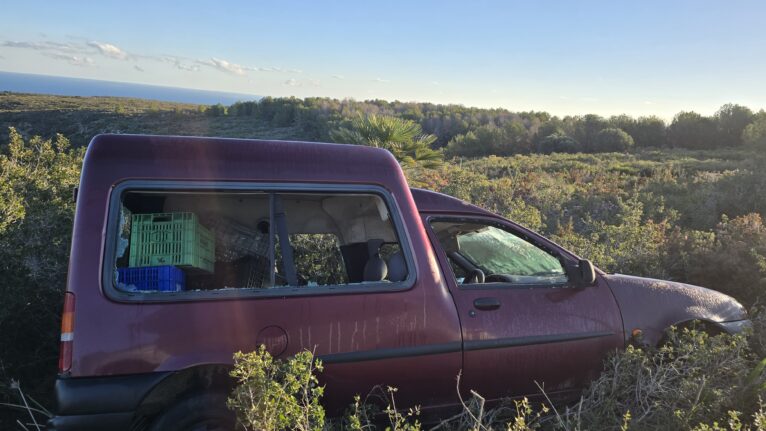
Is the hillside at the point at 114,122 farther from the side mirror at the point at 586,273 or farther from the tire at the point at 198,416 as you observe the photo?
the side mirror at the point at 586,273

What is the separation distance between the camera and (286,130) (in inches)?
1727

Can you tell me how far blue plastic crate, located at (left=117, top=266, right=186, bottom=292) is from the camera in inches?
107

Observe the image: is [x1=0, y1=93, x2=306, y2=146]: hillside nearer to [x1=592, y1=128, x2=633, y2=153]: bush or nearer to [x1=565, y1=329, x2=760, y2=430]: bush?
[x1=592, y1=128, x2=633, y2=153]: bush

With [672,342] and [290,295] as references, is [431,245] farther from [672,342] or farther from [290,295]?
[672,342]

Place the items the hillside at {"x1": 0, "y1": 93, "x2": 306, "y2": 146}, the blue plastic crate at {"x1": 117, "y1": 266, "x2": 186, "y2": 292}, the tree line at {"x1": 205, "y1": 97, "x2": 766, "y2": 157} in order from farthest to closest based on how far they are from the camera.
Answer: the tree line at {"x1": 205, "y1": 97, "x2": 766, "y2": 157} → the hillside at {"x1": 0, "y1": 93, "x2": 306, "y2": 146} → the blue plastic crate at {"x1": 117, "y1": 266, "x2": 186, "y2": 292}

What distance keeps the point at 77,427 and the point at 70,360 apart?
1.02 ft

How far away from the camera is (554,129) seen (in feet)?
149

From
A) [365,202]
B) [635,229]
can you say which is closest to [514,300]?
[365,202]

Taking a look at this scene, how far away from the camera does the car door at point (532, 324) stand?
118 inches

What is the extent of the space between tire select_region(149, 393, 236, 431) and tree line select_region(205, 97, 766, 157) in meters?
33.7

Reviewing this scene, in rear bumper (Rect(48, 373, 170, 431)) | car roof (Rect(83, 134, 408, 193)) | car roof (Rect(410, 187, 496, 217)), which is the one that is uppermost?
car roof (Rect(83, 134, 408, 193))

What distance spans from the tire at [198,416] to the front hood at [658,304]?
8.18 ft

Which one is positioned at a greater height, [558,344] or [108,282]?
[108,282]

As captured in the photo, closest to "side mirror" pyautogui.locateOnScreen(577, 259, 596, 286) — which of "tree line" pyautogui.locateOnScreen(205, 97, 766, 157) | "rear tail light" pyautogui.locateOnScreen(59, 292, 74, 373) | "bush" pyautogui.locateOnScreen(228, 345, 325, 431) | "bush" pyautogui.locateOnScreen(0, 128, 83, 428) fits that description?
"bush" pyautogui.locateOnScreen(228, 345, 325, 431)
